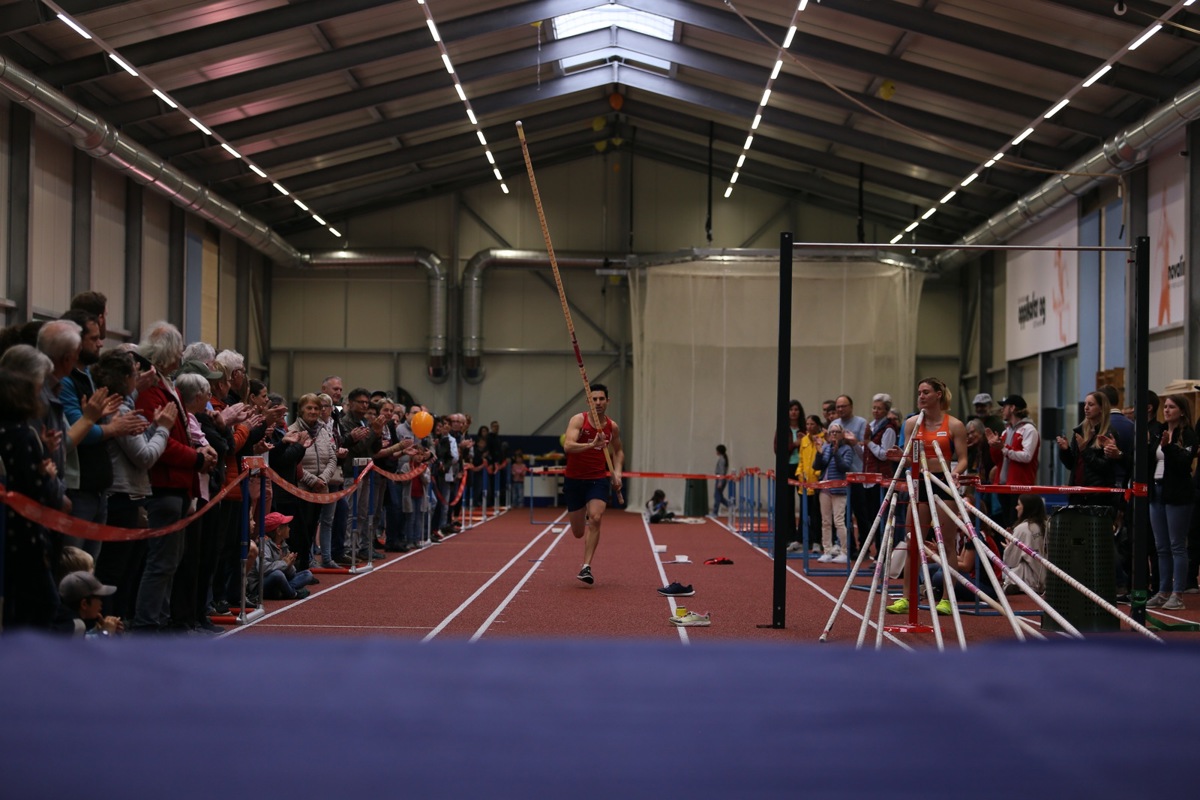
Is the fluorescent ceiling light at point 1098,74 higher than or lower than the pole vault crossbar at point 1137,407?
higher

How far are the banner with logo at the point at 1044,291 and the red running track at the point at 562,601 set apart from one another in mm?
8231

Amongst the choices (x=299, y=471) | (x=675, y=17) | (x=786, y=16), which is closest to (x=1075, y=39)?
(x=786, y=16)

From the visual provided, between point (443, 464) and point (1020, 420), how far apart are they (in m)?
9.23

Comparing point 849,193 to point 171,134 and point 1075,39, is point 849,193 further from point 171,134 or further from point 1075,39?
point 171,134

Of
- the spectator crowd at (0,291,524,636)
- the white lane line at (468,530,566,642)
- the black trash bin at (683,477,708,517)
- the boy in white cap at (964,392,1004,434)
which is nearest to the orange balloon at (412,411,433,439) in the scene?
the white lane line at (468,530,566,642)

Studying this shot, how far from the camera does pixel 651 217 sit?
98.2ft

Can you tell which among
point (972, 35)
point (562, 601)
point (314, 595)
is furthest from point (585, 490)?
point (972, 35)

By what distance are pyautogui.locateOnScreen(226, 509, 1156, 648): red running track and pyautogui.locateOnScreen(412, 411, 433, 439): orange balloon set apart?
188 cm

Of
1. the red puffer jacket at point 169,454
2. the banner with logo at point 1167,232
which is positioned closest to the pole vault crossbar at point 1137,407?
the red puffer jacket at point 169,454

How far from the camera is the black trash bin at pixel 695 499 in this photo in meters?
25.2

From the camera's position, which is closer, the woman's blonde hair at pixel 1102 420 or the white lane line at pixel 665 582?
the white lane line at pixel 665 582

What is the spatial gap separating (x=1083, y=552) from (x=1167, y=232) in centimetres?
1007

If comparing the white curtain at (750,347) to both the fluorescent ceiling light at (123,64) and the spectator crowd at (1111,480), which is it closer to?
the fluorescent ceiling light at (123,64)

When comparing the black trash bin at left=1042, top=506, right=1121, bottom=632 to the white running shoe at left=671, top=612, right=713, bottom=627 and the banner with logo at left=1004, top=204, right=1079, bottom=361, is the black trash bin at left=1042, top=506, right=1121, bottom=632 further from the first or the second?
the banner with logo at left=1004, top=204, right=1079, bottom=361
